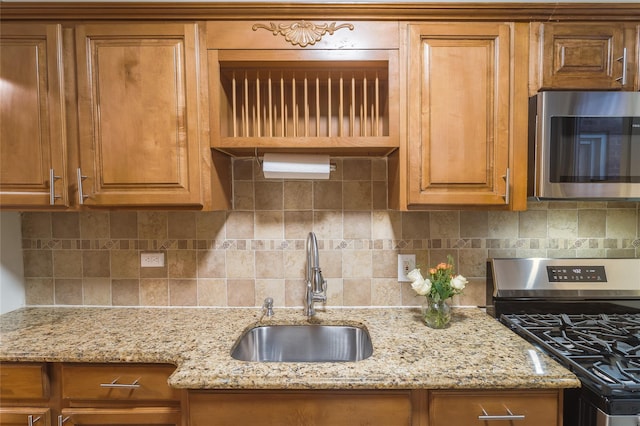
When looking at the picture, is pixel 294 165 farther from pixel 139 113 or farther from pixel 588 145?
pixel 588 145

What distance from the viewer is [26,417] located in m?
1.21

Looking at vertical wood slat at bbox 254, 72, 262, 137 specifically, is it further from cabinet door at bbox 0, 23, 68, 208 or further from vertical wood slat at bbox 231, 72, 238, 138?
cabinet door at bbox 0, 23, 68, 208

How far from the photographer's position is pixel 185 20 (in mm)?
1318

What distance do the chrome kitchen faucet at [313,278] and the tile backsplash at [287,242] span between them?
138 mm

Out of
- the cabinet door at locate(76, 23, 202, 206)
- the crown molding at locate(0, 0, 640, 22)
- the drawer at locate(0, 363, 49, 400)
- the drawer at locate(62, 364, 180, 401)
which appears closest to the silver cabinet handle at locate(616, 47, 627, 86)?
the crown molding at locate(0, 0, 640, 22)

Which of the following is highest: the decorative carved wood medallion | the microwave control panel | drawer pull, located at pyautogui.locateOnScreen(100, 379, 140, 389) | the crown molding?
the crown molding

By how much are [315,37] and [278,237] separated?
901 millimetres

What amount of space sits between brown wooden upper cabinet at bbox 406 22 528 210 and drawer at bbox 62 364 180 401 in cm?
120

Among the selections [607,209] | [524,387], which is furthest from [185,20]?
[607,209]

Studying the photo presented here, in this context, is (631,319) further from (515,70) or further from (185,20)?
(185,20)

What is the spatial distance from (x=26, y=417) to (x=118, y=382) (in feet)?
1.19

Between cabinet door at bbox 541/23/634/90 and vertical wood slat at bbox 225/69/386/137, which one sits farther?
vertical wood slat at bbox 225/69/386/137

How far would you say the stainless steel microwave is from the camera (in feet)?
4.19

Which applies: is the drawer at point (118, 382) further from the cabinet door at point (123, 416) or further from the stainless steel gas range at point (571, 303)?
the stainless steel gas range at point (571, 303)
